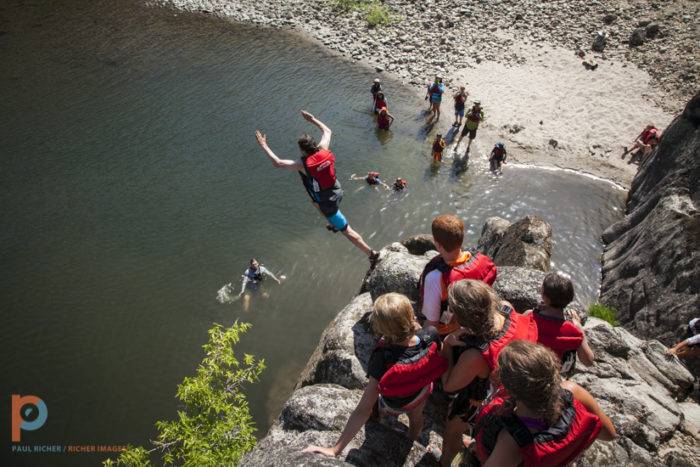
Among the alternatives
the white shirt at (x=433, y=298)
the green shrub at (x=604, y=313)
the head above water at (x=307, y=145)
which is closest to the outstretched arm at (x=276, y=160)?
the head above water at (x=307, y=145)

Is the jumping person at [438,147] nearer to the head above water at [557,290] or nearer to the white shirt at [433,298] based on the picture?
the white shirt at [433,298]

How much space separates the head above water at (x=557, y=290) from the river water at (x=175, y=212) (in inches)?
372

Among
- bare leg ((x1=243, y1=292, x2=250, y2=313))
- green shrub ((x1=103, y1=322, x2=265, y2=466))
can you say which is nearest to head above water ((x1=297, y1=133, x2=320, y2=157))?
green shrub ((x1=103, y1=322, x2=265, y2=466))

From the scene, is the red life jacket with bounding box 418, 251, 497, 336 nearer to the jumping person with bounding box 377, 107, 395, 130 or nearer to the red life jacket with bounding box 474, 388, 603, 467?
the red life jacket with bounding box 474, 388, 603, 467

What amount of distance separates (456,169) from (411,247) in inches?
332

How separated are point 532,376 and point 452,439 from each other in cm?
242

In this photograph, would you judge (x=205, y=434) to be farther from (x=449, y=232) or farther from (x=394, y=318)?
(x=449, y=232)

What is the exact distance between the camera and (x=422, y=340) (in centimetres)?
492

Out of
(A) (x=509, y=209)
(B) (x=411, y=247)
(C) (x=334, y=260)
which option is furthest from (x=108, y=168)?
(A) (x=509, y=209)

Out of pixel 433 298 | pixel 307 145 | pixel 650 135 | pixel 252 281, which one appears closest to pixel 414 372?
pixel 433 298

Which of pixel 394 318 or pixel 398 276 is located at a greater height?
pixel 394 318

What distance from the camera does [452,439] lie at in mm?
5473

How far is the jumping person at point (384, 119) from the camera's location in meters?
21.4

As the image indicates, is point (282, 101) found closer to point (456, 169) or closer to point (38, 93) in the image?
point (456, 169)
